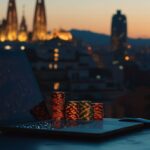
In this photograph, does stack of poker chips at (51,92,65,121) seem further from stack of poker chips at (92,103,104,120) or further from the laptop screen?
stack of poker chips at (92,103,104,120)

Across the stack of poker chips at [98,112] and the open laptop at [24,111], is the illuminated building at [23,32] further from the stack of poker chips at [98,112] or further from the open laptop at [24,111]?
the stack of poker chips at [98,112]

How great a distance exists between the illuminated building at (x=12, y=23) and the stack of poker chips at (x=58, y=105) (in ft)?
355

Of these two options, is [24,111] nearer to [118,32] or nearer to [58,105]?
[58,105]

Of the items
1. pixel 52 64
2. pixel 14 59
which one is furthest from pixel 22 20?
pixel 14 59

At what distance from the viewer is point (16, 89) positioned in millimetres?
7152

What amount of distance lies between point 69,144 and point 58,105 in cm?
170

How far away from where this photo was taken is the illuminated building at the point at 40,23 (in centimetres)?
11725

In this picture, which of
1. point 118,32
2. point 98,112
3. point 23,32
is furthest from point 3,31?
point 98,112

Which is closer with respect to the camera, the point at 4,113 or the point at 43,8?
the point at 4,113

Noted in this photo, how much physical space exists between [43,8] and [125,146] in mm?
125910

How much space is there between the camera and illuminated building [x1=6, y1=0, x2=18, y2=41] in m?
117

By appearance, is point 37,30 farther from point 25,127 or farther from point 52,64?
point 25,127

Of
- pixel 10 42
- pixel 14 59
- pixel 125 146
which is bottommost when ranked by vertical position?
pixel 125 146

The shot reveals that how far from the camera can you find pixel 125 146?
18.1ft
